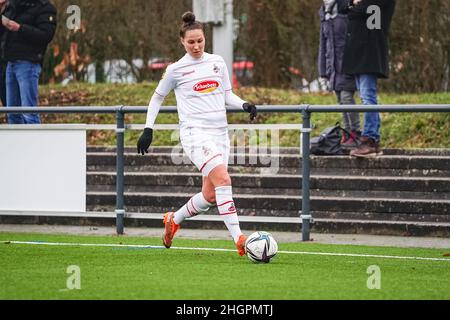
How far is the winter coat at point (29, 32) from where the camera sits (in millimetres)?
15586

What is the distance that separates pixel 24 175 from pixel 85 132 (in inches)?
33.7

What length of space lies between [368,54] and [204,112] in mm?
3621

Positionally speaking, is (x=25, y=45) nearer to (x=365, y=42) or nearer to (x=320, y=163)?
(x=320, y=163)

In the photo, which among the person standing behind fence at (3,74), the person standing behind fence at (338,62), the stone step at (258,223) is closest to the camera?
the stone step at (258,223)

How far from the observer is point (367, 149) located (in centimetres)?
1414

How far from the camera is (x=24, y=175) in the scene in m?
13.9

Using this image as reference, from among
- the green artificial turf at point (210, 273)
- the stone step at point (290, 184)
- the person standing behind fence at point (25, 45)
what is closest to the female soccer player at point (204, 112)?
the green artificial turf at point (210, 273)

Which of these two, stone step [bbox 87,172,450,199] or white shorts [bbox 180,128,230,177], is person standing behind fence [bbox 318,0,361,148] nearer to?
stone step [bbox 87,172,450,199]

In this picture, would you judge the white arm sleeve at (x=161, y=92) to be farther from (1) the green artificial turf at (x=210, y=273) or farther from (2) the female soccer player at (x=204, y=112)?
(1) the green artificial turf at (x=210, y=273)

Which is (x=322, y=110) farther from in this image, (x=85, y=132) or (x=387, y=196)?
(x=85, y=132)

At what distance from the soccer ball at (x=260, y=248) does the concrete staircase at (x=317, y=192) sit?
2.60 m

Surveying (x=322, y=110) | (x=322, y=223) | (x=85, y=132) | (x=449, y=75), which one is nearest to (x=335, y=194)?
(x=322, y=223)

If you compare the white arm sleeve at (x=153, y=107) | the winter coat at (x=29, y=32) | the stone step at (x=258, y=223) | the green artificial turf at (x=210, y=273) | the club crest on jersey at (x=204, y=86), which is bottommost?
the green artificial turf at (x=210, y=273)

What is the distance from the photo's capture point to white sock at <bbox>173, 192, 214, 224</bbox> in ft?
37.3
